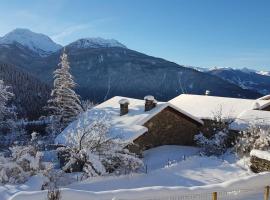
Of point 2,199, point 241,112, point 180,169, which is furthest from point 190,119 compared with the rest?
point 2,199

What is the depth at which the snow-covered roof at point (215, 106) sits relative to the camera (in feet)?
111

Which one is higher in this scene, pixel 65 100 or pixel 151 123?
pixel 65 100

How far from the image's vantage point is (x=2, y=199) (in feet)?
44.1

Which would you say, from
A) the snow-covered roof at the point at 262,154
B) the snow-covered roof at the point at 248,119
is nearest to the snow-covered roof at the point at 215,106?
the snow-covered roof at the point at 248,119

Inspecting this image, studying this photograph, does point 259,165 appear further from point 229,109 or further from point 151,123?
point 229,109

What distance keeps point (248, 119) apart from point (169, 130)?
5.77 m

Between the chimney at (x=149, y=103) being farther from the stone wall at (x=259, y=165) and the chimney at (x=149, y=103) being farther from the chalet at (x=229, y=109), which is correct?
the stone wall at (x=259, y=165)

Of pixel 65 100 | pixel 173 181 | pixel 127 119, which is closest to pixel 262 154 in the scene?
pixel 173 181

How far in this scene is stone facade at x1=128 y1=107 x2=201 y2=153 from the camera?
3058cm

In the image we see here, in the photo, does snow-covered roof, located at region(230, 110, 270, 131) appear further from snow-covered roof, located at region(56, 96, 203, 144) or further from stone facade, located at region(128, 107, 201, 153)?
stone facade, located at region(128, 107, 201, 153)

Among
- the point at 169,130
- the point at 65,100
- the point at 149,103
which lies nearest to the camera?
the point at 149,103

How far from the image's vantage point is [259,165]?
1867 centimetres

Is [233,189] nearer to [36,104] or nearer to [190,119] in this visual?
[190,119]

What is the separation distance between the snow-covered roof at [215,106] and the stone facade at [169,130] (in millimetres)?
1544
